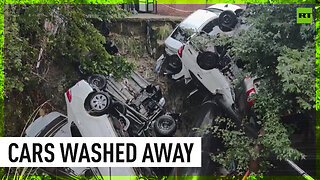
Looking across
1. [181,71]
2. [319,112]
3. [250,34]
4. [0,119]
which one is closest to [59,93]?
[0,119]

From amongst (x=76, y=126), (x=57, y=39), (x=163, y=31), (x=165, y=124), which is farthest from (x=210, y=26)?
(x=76, y=126)

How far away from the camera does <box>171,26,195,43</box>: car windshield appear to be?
7.02 metres

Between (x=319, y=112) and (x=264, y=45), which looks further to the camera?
(x=319, y=112)

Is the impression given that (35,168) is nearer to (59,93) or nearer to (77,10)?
(59,93)

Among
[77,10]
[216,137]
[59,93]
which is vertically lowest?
[216,137]

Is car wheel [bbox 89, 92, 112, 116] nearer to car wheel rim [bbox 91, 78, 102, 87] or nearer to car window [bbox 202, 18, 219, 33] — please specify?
car wheel rim [bbox 91, 78, 102, 87]

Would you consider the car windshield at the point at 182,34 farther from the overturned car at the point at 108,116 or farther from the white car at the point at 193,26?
the overturned car at the point at 108,116

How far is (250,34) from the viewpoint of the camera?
6.89 m

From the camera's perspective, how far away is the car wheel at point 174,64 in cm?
706

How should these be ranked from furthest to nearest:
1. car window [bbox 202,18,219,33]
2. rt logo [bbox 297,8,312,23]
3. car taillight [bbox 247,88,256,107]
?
1. car window [bbox 202,18,219,33]
2. car taillight [bbox 247,88,256,107]
3. rt logo [bbox 297,8,312,23]

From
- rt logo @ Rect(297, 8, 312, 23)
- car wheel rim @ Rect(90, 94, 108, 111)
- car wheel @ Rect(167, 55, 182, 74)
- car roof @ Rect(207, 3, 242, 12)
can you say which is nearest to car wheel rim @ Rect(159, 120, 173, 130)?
car wheel @ Rect(167, 55, 182, 74)

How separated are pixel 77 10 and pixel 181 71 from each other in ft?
4.95

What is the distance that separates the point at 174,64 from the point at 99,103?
106cm

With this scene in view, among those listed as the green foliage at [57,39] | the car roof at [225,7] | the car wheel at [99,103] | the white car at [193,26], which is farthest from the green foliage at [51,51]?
the car roof at [225,7]
